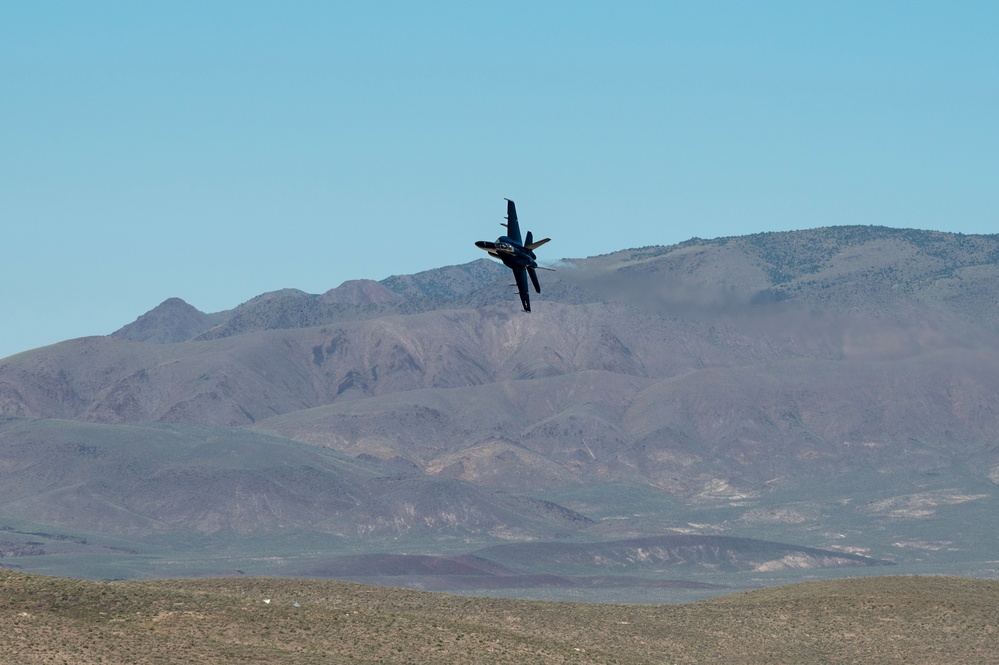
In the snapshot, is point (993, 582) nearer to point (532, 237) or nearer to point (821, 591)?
point (821, 591)

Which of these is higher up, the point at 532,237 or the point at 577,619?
the point at 532,237

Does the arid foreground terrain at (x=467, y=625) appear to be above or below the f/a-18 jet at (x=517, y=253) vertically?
below

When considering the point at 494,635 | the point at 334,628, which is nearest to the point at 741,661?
the point at 494,635

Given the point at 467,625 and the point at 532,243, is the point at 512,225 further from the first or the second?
the point at 467,625

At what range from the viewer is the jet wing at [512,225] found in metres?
98.6

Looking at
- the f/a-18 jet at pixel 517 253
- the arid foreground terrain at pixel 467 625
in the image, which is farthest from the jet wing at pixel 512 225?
the arid foreground terrain at pixel 467 625

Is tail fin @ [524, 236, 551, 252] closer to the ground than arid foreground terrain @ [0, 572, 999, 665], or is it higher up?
higher up

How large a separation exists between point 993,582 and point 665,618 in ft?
121

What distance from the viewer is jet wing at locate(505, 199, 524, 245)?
98.6 m

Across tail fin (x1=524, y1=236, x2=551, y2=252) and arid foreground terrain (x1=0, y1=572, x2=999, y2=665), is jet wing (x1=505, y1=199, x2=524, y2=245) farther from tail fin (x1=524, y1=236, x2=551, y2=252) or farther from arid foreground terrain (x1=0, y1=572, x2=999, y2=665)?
arid foreground terrain (x1=0, y1=572, x2=999, y2=665)

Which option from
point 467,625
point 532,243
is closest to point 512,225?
point 532,243

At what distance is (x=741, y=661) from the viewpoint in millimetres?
114938

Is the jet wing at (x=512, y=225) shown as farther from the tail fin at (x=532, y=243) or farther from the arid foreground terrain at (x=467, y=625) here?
the arid foreground terrain at (x=467, y=625)

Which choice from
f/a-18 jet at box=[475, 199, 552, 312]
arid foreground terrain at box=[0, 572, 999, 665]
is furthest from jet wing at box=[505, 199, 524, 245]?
arid foreground terrain at box=[0, 572, 999, 665]
